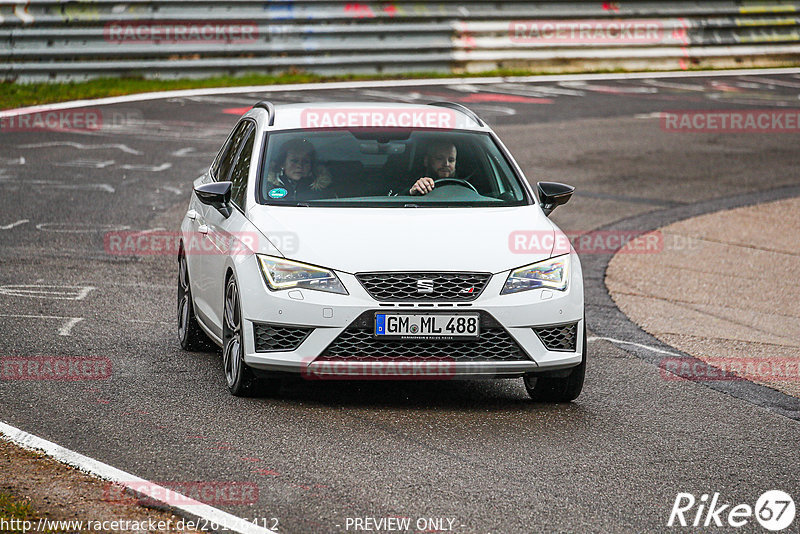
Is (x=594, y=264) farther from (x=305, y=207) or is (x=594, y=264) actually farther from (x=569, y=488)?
(x=569, y=488)

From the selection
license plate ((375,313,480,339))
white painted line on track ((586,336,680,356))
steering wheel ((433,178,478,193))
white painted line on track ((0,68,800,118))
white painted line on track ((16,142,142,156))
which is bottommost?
white painted line on track ((0,68,800,118))

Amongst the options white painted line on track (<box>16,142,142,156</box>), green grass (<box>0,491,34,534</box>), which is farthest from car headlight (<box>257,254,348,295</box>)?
white painted line on track (<box>16,142,142,156</box>)

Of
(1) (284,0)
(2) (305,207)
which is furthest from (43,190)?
(1) (284,0)

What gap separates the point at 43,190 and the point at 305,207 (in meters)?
8.18

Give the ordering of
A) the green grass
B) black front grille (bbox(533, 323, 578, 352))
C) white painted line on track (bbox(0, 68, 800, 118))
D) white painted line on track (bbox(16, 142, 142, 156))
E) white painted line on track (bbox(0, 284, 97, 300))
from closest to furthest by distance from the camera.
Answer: the green grass
black front grille (bbox(533, 323, 578, 352))
white painted line on track (bbox(0, 284, 97, 300))
white painted line on track (bbox(16, 142, 142, 156))
white painted line on track (bbox(0, 68, 800, 118))

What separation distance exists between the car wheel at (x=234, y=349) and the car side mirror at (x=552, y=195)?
2.00 m

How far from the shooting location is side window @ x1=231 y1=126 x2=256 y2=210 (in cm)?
830

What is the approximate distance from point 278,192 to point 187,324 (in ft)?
4.40

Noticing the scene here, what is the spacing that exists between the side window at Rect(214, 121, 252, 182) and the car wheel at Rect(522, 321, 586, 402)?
2.60m

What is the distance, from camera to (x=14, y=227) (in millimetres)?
13289

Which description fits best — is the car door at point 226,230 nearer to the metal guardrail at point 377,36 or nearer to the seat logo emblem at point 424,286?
the seat logo emblem at point 424,286

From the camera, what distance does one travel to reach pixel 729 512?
5754 mm

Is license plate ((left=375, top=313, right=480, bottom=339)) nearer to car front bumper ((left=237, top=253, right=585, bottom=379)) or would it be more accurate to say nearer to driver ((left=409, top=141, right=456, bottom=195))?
car front bumper ((left=237, top=253, right=585, bottom=379))

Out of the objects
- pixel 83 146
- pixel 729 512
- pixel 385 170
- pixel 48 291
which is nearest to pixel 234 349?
pixel 385 170
